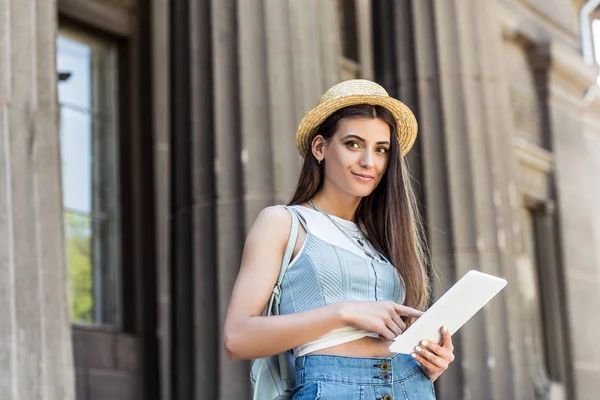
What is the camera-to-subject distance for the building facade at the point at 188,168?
690 centimetres

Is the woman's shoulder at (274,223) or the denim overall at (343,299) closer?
the denim overall at (343,299)

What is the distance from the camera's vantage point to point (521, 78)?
51.9 ft

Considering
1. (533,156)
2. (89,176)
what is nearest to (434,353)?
(89,176)

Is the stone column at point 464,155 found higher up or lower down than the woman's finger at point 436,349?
higher up

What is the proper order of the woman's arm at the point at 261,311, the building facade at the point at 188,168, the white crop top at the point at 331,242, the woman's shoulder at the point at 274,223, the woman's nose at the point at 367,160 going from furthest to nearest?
1. the building facade at the point at 188,168
2. the woman's nose at the point at 367,160
3. the woman's shoulder at the point at 274,223
4. the white crop top at the point at 331,242
5. the woman's arm at the point at 261,311

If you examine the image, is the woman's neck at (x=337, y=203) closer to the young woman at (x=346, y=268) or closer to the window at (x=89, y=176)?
the young woman at (x=346, y=268)

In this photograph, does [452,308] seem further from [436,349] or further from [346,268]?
[346,268]

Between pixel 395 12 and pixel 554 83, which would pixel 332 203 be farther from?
pixel 554 83

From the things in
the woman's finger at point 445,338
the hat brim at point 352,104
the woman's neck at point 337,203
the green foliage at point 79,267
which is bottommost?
the woman's finger at point 445,338

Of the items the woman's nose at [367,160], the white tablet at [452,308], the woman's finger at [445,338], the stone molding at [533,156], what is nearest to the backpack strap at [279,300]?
the woman's nose at [367,160]

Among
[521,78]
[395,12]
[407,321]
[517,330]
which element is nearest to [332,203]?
[407,321]

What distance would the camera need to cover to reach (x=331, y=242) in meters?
3.92

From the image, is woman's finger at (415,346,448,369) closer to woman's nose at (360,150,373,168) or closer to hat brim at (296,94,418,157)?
woman's nose at (360,150,373,168)

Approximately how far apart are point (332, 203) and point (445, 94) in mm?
7479
